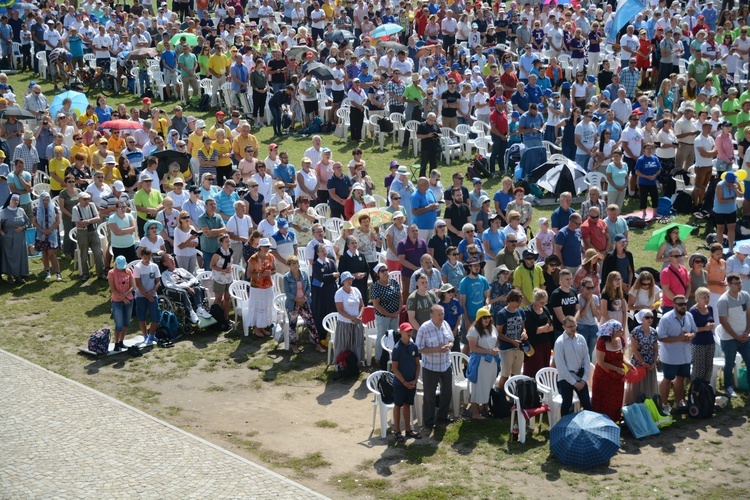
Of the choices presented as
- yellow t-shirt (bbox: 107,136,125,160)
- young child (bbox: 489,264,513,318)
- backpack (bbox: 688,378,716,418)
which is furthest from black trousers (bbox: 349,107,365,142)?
backpack (bbox: 688,378,716,418)

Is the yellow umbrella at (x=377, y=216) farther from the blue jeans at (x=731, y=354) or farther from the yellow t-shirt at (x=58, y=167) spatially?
the yellow t-shirt at (x=58, y=167)

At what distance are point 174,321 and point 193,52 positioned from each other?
1472 centimetres

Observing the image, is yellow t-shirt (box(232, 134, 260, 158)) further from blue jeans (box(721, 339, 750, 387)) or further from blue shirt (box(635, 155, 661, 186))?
blue jeans (box(721, 339, 750, 387))

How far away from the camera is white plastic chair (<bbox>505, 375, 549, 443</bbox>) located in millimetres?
12148

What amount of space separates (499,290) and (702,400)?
2.73 metres

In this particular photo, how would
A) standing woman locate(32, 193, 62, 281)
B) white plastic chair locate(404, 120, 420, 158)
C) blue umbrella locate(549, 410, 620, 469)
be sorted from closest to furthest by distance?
blue umbrella locate(549, 410, 620, 469)
standing woman locate(32, 193, 62, 281)
white plastic chair locate(404, 120, 420, 158)

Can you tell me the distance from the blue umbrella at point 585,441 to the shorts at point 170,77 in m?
18.4

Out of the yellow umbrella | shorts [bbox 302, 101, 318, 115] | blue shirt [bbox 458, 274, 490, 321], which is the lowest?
blue shirt [bbox 458, 274, 490, 321]

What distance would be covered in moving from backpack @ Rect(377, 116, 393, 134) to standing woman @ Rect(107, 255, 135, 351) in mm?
10374

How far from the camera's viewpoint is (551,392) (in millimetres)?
12422

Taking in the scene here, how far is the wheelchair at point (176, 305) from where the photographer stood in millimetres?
15281

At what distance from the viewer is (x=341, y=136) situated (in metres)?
25.0

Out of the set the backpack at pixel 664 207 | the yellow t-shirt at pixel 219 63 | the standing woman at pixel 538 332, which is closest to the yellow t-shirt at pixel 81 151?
the yellow t-shirt at pixel 219 63

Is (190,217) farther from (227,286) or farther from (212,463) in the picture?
(212,463)
